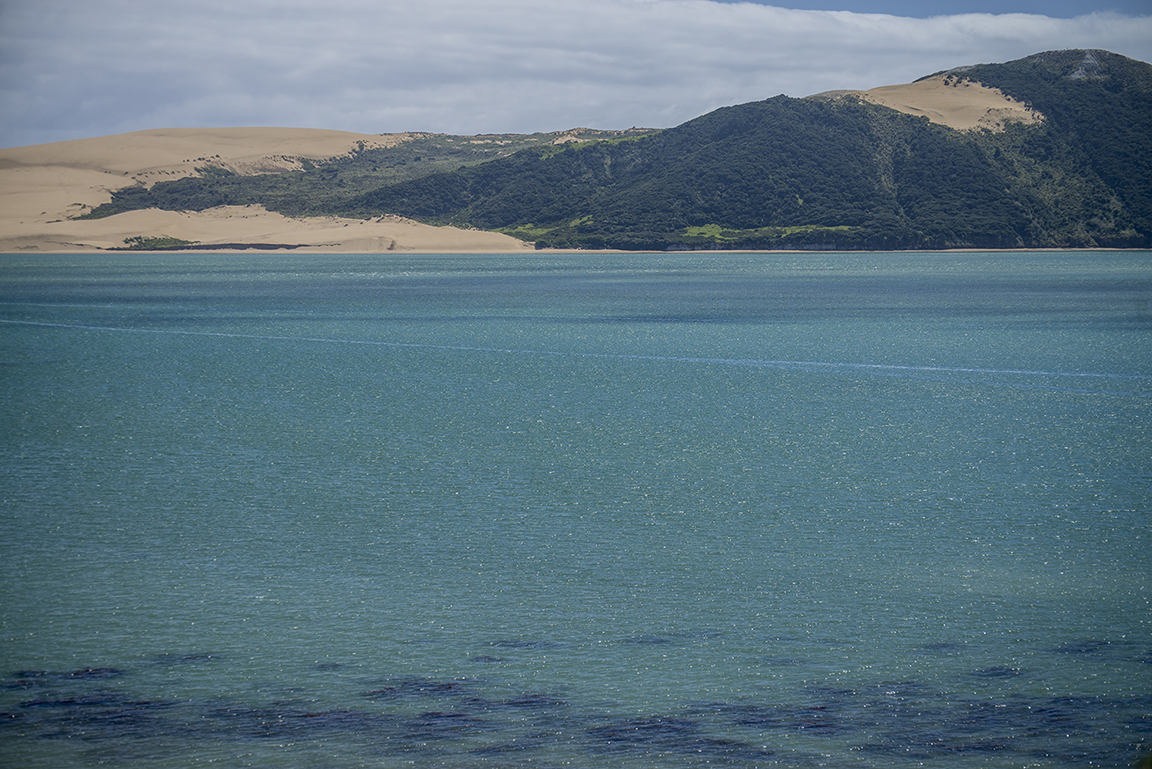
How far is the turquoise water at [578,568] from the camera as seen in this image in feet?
28.7

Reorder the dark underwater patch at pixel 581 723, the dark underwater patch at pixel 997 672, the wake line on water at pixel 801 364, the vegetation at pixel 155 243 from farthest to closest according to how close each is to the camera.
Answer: the vegetation at pixel 155 243 < the wake line on water at pixel 801 364 < the dark underwater patch at pixel 997 672 < the dark underwater patch at pixel 581 723

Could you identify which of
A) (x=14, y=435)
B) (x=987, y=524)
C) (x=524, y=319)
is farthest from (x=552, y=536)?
(x=524, y=319)

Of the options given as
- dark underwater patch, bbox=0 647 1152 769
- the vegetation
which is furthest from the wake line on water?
the vegetation

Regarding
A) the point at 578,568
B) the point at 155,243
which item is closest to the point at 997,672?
the point at 578,568

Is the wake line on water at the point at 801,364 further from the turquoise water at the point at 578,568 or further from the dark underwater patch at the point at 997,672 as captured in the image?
the dark underwater patch at the point at 997,672

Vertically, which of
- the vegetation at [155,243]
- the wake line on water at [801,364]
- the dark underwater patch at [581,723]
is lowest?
the dark underwater patch at [581,723]

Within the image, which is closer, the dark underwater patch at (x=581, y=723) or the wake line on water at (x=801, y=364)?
the dark underwater patch at (x=581, y=723)

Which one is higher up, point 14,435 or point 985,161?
point 985,161

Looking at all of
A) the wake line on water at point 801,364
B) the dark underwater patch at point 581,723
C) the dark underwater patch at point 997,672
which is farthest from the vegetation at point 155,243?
the dark underwater patch at point 997,672

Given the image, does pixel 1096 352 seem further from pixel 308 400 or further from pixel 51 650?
pixel 51 650

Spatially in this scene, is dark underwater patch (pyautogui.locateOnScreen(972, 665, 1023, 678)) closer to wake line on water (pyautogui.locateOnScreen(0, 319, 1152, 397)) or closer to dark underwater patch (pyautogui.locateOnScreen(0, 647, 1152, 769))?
dark underwater patch (pyautogui.locateOnScreen(0, 647, 1152, 769))

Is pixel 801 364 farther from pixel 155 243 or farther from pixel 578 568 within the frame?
pixel 155 243

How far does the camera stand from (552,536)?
14.2m

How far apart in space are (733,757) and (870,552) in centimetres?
588
